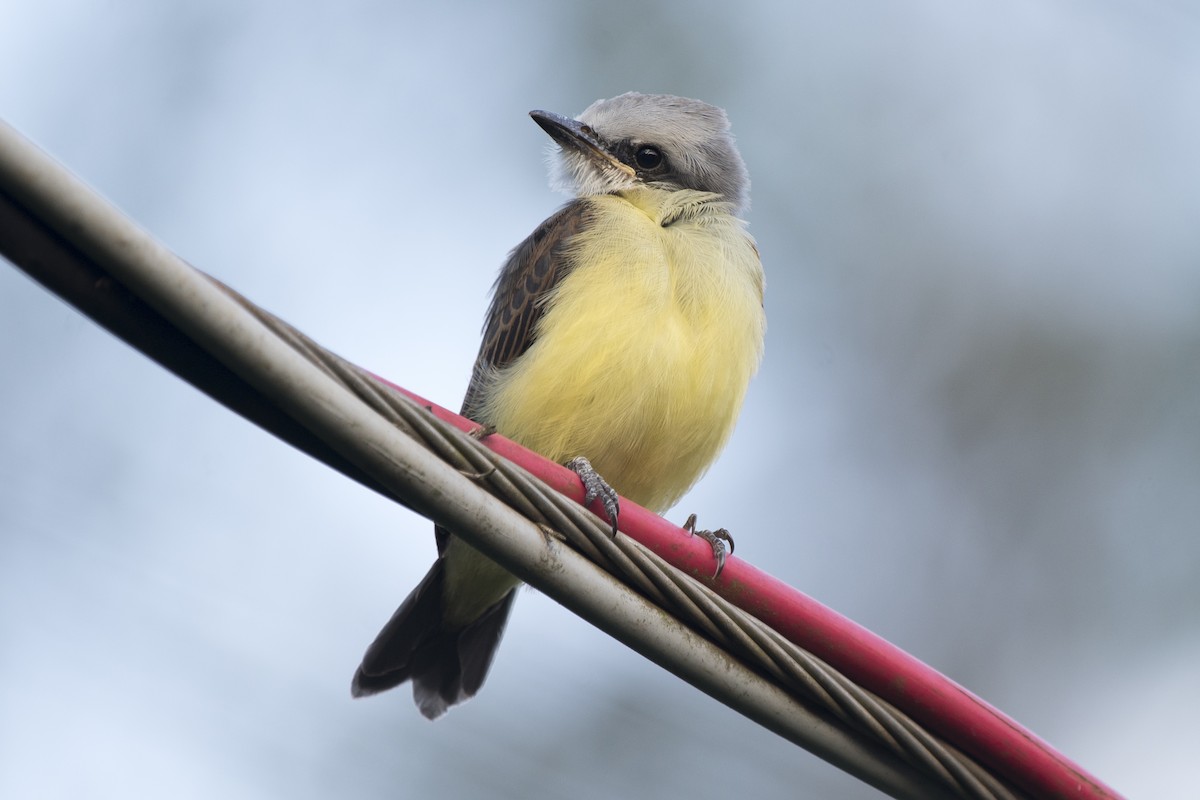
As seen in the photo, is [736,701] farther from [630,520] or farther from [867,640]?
[630,520]

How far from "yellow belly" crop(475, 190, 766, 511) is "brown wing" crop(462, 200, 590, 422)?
0.07m

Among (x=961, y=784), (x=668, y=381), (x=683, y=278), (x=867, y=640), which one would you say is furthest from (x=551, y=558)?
(x=683, y=278)

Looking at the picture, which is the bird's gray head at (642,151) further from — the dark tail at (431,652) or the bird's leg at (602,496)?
the bird's leg at (602,496)

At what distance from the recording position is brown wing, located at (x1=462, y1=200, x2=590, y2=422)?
14.8 feet

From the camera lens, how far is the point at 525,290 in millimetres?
4605

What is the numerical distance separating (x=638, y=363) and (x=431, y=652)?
151 cm

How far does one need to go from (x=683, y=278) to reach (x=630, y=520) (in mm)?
1768

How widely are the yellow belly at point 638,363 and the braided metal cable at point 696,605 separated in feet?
5.94

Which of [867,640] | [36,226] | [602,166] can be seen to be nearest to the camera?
[36,226]

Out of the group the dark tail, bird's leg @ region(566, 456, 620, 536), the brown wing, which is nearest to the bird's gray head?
the brown wing

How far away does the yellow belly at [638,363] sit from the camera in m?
4.09

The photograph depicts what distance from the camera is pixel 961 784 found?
2412 millimetres

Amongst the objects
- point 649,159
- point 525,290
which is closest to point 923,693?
point 525,290

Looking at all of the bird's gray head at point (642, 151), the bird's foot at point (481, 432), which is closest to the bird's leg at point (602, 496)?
the bird's foot at point (481, 432)
